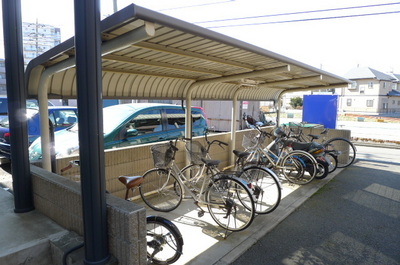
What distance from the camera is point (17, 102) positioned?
3033mm

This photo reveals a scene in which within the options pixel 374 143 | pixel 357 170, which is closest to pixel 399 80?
pixel 374 143

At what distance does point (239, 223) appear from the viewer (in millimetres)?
3752

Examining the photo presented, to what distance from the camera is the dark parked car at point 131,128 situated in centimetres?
501

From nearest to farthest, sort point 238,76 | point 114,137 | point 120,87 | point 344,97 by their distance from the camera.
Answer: point 120,87 < point 238,76 < point 114,137 < point 344,97

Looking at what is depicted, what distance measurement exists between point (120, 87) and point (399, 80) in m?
55.5

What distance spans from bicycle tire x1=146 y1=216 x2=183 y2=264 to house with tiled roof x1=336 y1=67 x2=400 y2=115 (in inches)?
1649

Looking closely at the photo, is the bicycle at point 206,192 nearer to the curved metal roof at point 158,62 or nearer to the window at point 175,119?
the curved metal roof at point 158,62

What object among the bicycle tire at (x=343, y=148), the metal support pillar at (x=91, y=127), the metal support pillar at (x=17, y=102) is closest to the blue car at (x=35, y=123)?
the metal support pillar at (x=17, y=102)

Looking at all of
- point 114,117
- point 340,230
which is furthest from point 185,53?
point 340,230

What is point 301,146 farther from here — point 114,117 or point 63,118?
point 63,118

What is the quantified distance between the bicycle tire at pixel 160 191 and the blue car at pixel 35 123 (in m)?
3.27

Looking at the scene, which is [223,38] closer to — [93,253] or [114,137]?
[93,253]

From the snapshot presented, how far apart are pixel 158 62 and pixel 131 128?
215 centimetres

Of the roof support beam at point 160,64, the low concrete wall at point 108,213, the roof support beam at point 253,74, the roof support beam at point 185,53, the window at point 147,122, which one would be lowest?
the low concrete wall at point 108,213
